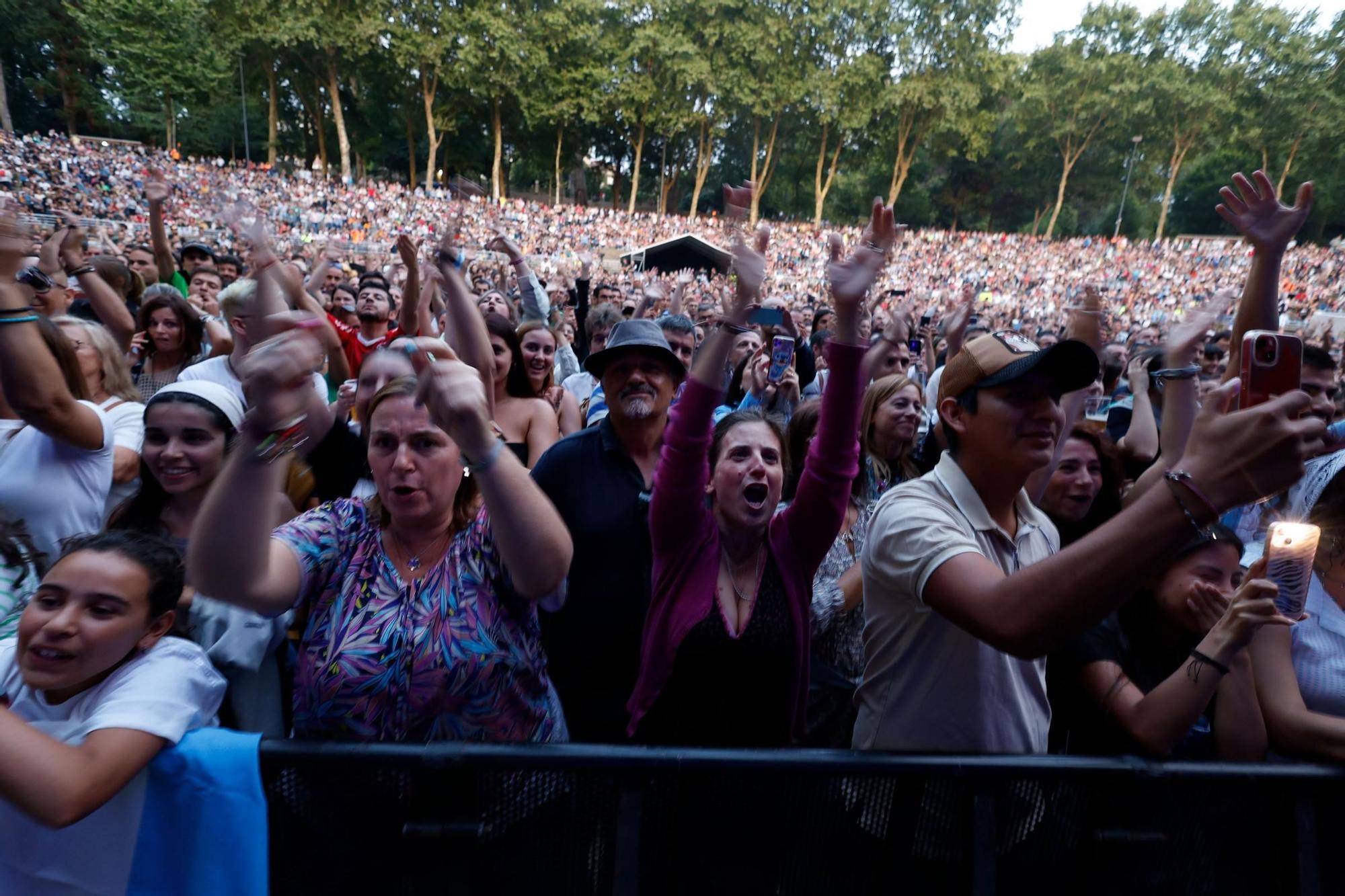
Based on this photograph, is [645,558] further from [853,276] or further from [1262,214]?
[1262,214]

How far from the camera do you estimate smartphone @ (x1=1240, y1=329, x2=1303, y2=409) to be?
1.14 m

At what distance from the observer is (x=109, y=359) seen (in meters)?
3.00

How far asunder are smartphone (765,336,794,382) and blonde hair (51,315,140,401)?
9.99ft

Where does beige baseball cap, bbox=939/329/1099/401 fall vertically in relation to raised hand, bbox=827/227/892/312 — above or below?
below

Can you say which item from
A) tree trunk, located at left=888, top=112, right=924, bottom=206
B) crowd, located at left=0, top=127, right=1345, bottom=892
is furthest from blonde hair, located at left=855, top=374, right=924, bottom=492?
tree trunk, located at left=888, top=112, right=924, bottom=206

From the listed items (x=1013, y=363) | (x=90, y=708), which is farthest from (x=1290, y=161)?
(x=90, y=708)

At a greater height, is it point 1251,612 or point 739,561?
point 1251,612

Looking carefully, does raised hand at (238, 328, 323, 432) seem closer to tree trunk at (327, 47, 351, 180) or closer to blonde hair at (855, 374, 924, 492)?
blonde hair at (855, 374, 924, 492)

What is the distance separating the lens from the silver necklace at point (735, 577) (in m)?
1.96

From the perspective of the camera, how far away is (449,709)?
160 centimetres

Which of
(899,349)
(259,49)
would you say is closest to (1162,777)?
(899,349)

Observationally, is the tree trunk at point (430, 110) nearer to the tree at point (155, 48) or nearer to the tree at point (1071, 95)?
the tree at point (155, 48)

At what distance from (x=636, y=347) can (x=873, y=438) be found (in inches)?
46.0

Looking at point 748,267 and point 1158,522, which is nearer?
point 1158,522
